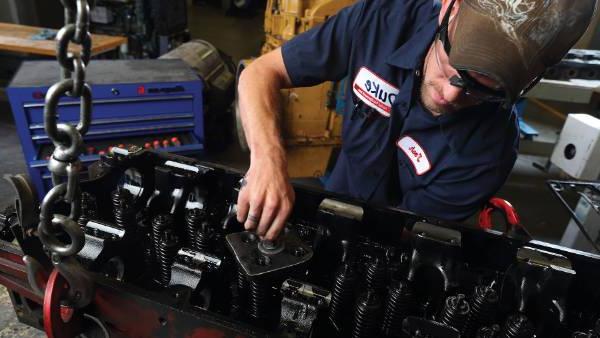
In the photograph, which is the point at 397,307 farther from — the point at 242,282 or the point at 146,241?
the point at 146,241

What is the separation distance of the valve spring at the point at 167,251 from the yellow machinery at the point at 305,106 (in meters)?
1.57

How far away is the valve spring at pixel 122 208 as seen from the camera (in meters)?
0.86

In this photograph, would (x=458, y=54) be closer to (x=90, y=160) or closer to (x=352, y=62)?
(x=352, y=62)

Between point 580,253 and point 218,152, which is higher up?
point 580,253

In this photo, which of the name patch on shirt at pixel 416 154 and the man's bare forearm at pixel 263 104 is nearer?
the man's bare forearm at pixel 263 104

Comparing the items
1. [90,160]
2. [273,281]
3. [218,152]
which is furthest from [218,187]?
[218,152]

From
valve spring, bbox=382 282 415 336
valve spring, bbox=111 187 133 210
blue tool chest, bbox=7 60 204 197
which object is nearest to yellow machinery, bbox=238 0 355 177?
blue tool chest, bbox=7 60 204 197

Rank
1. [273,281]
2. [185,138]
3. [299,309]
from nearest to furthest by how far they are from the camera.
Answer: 1. [299,309]
2. [273,281]
3. [185,138]

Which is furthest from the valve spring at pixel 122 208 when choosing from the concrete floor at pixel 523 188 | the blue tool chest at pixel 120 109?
the concrete floor at pixel 523 188

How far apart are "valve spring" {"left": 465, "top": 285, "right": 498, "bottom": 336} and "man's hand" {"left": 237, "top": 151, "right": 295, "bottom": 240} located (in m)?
0.37

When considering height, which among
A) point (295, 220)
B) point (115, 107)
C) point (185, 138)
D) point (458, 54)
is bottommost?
point (185, 138)

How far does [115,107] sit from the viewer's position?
2.19m

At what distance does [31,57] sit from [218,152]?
2.01 m

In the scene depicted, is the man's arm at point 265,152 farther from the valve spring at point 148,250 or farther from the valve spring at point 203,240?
the valve spring at point 148,250
